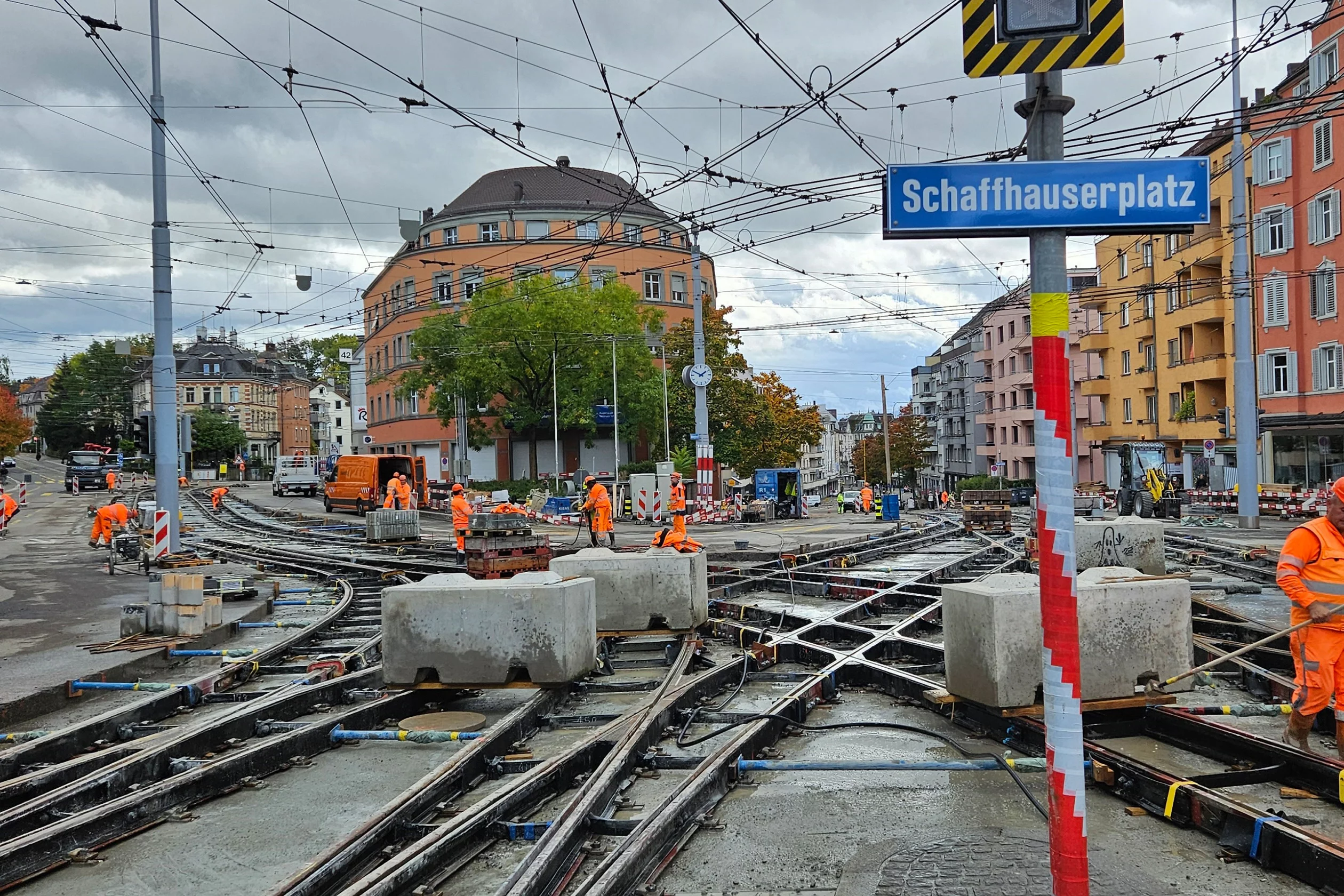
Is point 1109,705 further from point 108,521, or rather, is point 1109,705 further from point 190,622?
point 108,521

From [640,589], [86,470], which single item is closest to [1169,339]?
[640,589]

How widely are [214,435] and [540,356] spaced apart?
1893 inches

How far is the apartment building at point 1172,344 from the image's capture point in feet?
138

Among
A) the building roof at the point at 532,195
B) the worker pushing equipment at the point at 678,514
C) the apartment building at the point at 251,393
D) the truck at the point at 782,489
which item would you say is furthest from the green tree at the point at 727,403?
the apartment building at the point at 251,393

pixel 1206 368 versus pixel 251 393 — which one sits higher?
pixel 251 393

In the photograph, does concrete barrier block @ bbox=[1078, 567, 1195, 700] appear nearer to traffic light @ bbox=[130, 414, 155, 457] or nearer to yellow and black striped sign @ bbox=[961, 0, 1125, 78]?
yellow and black striped sign @ bbox=[961, 0, 1125, 78]

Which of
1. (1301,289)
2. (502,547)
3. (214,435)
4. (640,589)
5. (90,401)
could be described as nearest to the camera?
(640,589)

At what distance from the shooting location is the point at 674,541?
1335 centimetres

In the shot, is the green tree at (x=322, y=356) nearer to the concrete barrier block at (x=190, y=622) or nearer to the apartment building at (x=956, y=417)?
the apartment building at (x=956, y=417)

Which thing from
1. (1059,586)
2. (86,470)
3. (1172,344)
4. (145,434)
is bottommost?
(1059,586)

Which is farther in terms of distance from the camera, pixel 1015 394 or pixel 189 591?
pixel 1015 394

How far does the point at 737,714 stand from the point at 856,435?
18964 cm

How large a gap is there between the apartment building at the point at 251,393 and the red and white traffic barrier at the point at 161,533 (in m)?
80.8

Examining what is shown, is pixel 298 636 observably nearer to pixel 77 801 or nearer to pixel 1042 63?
pixel 77 801
